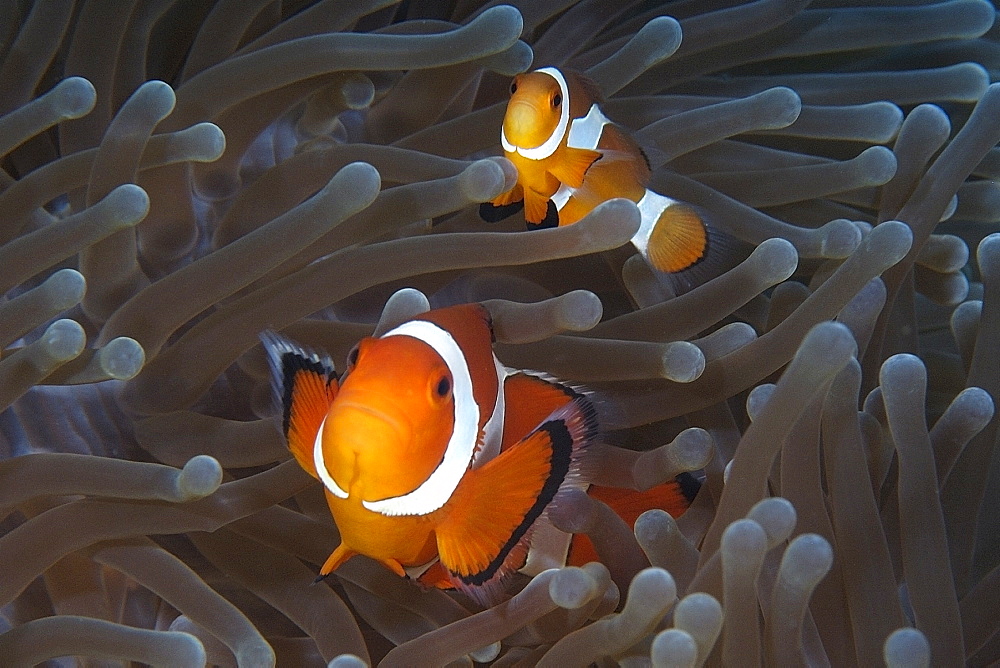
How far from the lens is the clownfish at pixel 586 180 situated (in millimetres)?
1149

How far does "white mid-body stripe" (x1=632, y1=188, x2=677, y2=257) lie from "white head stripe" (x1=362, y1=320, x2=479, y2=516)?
1.43 ft

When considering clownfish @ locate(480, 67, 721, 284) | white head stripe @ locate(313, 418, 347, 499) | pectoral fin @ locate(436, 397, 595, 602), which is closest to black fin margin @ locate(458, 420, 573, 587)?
pectoral fin @ locate(436, 397, 595, 602)

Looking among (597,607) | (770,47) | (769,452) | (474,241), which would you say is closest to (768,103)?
(770,47)

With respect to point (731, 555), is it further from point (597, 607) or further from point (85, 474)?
point (85, 474)

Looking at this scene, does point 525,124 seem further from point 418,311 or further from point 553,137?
point 418,311

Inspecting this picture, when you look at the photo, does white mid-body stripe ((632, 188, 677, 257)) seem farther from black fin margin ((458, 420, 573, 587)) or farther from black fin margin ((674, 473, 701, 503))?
black fin margin ((458, 420, 573, 587))

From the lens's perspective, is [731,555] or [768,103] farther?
[768,103]

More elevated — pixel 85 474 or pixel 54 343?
pixel 54 343

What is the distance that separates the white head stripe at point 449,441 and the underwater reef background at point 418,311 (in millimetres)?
128

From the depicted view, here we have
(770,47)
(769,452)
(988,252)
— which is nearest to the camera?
(769,452)

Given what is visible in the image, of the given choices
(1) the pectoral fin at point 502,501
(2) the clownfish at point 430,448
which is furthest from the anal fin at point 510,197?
(1) the pectoral fin at point 502,501

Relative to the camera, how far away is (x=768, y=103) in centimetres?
128

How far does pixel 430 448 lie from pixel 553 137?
53cm

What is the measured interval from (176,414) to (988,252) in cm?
98
